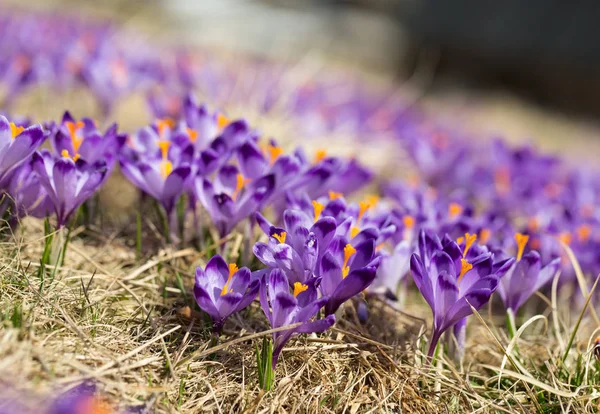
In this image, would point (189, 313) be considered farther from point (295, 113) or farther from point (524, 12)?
point (524, 12)

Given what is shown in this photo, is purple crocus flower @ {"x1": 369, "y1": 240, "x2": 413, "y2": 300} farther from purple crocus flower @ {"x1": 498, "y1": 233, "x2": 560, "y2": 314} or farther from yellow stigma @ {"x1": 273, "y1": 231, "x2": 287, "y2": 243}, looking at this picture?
yellow stigma @ {"x1": 273, "y1": 231, "x2": 287, "y2": 243}

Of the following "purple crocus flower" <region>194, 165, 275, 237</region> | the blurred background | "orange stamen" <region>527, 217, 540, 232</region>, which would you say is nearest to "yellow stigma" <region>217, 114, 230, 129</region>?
"purple crocus flower" <region>194, 165, 275, 237</region>

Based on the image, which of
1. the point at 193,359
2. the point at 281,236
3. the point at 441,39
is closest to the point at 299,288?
the point at 281,236

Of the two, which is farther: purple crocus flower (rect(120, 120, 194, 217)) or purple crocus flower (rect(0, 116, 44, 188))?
purple crocus flower (rect(120, 120, 194, 217))

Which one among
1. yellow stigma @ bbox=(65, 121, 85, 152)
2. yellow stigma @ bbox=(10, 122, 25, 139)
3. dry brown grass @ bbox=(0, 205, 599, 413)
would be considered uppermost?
yellow stigma @ bbox=(10, 122, 25, 139)

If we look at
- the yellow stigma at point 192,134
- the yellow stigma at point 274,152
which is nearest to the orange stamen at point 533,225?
the yellow stigma at point 274,152

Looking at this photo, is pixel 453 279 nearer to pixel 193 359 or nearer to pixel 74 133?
pixel 193 359
